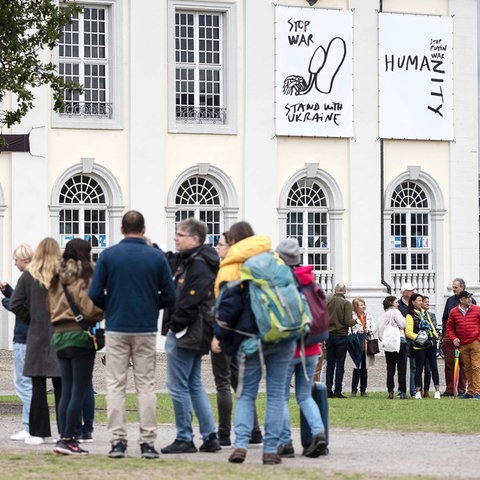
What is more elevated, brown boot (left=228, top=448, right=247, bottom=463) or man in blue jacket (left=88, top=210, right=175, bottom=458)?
man in blue jacket (left=88, top=210, right=175, bottom=458)

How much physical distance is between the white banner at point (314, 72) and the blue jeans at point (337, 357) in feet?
43.6

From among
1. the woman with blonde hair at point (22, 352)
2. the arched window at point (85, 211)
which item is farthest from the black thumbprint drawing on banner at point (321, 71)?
the woman with blonde hair at point (22, 352)

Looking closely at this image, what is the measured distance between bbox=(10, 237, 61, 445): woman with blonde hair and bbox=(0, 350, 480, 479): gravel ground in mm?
276

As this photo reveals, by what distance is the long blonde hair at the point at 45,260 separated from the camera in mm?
14250

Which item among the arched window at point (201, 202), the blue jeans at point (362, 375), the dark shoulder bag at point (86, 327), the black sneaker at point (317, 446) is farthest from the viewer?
the arched window at point (201, 202)

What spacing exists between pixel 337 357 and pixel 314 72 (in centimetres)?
1422

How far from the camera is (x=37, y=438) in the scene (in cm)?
1489

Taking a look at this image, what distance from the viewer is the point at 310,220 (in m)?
38.3

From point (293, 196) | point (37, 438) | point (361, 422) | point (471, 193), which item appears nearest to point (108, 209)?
point (293, 196)

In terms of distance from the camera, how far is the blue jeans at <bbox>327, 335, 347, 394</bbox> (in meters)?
24.5

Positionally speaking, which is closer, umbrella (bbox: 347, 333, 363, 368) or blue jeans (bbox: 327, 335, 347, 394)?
A: blue jeans (bbox: 327, 335, 347, 394)

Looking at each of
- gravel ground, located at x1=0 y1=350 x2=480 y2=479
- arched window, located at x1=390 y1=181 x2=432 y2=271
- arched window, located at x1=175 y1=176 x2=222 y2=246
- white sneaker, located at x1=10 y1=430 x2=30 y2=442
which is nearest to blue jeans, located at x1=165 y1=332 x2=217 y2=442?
gravel ground, located at x1=0 y1=350 x2=480 y2=479

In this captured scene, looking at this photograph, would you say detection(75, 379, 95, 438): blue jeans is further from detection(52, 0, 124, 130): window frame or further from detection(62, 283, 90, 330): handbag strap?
detection(52, 0, 124, 130): window frame

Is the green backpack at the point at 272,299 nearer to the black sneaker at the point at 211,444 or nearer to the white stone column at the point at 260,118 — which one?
the black sneaker at the point at 211,444
